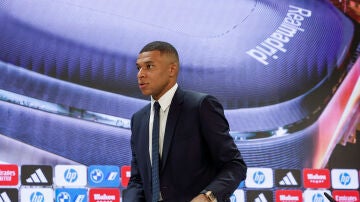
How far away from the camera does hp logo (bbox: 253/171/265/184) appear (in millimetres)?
4973

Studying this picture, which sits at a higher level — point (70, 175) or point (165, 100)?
point (70, 175)

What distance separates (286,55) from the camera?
17.3 feet

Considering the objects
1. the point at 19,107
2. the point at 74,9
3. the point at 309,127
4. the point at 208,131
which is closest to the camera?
the point at 208,131

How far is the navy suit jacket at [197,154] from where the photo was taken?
7.45 feet

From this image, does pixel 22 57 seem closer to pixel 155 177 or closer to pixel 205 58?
pixel 205 58

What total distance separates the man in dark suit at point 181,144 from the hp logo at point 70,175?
2.12 metres

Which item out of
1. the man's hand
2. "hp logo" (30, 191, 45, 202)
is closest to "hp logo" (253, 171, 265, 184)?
"hp logo" (30, 191, 45, 202)

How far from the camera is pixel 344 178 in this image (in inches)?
208

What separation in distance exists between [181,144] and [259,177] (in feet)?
9.15

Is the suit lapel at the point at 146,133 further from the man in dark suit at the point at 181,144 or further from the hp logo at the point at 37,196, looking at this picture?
the hp logo at the point at 37,196

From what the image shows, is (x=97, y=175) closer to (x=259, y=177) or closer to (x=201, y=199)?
(x=259, y=177)

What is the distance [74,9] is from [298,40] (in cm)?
193

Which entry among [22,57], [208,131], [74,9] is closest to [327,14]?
[74,9]

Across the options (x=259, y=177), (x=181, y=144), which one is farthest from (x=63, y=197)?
(x=181, y=144)
